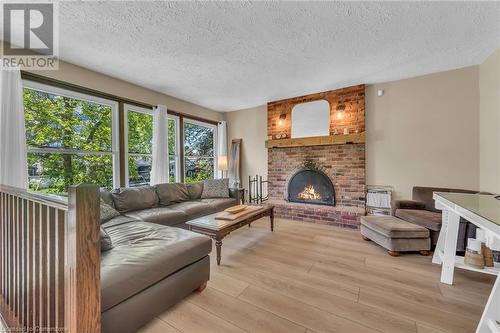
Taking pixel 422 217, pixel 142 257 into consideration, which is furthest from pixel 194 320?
pixel 422 217

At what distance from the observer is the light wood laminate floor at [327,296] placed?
1420 millimetres

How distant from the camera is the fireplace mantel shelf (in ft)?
12.1

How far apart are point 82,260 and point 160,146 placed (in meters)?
3.20

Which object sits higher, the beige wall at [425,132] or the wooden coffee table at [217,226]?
the beige wall at [425,132]

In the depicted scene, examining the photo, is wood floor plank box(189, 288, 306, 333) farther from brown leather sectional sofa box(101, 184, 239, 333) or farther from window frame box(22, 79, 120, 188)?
window frame box(22, 79, 120, 188)

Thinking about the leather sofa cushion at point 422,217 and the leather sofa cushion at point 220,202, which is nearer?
the leather sofa cushion at point 422,217

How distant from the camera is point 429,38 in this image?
7.50 feet

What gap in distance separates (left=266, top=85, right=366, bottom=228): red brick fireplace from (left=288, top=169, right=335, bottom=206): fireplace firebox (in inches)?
0.8

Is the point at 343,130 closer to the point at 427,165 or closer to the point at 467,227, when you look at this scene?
the point at 427,165

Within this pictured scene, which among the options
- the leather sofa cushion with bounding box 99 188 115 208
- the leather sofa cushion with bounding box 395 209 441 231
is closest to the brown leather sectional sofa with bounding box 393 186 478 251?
the leather sofa cushion with bounding box 395 209 441 231

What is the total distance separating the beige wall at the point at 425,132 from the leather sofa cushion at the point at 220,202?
261cm

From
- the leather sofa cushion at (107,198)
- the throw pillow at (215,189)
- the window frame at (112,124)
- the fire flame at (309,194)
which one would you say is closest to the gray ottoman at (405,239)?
the fire flame at (309,194)

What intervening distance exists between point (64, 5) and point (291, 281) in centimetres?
321

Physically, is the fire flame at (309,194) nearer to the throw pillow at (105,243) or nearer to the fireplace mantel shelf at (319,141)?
the fireplace mantel shelf at (319,141)
